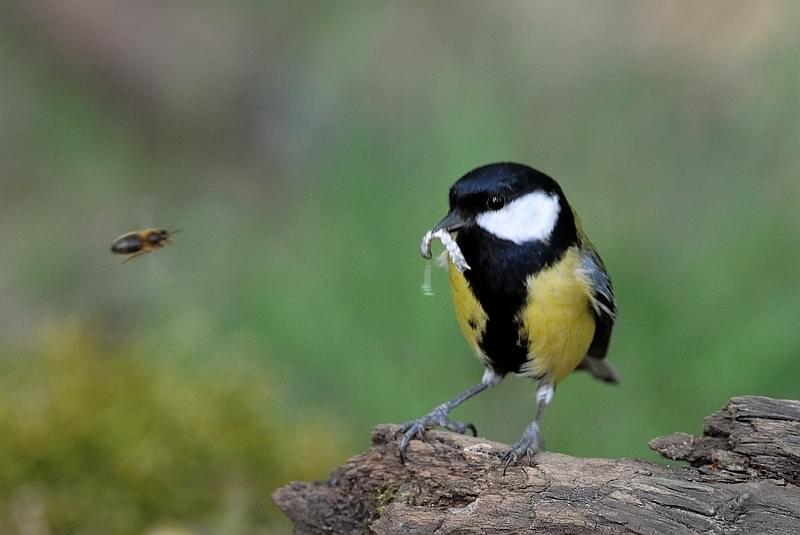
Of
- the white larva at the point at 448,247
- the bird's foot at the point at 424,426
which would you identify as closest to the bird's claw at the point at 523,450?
the bird's foot at the point at 424,426

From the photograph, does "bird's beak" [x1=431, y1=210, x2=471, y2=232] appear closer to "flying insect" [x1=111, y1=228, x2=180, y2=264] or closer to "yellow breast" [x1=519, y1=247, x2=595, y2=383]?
"yellow breast" [x1=519, y1=247, x2=595, y2=383]

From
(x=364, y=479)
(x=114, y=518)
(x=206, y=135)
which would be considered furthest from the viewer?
(x=206, y=135)

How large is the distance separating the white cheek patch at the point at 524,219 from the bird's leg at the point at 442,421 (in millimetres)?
472

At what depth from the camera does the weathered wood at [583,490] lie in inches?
69.9

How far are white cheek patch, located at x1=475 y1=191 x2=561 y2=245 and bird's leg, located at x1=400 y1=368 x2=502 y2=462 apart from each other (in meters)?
0.47

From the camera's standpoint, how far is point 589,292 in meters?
2.45

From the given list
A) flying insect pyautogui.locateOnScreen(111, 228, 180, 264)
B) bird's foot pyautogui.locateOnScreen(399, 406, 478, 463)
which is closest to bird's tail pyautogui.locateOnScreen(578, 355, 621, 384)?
bird's foot pyautogui.locateOnScreen(399, 406, 478, 463)

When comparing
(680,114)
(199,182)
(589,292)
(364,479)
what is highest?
(199,182)

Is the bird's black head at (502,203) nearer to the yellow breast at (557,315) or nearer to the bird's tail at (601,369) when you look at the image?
the yellow breast at (557,315)

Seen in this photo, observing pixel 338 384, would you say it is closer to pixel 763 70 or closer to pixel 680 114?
pixel 680 114

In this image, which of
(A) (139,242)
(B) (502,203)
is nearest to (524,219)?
(B) (502,203)

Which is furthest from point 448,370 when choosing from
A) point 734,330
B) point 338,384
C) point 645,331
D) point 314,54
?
point 314,54

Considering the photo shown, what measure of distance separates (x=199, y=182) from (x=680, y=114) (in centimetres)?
273

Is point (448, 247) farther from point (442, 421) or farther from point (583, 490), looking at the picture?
point (583, 490)
